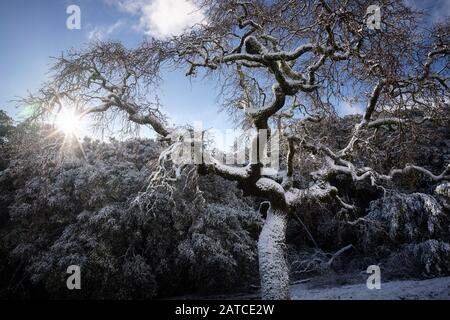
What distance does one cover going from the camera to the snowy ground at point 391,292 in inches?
277

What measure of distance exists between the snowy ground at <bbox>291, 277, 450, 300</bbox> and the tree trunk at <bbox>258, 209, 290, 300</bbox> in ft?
11.3

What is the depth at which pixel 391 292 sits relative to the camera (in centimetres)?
764

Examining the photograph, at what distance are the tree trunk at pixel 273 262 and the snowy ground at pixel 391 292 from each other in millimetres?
3444

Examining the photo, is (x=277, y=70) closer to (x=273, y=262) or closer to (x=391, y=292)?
(x=273, y=262)

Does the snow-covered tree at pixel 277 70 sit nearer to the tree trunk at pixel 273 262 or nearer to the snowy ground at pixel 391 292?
the tree trunk at pixel 273 262

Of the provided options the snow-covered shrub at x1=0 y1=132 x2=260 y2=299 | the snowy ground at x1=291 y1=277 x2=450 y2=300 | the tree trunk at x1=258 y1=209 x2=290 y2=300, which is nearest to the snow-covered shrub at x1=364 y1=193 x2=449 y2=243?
the snowy ground at x1=291 y1=277 x2=450 y2=300

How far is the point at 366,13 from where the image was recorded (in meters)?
4.03

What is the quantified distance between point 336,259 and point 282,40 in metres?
9.83

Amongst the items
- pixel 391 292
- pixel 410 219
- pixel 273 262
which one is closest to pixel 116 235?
pixel 273 262

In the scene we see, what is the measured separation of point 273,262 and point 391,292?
449 centimetres
